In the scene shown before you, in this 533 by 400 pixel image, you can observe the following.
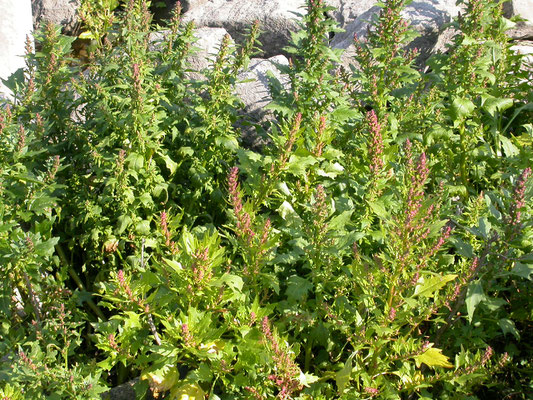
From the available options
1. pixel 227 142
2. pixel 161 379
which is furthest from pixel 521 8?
pixel 161 379

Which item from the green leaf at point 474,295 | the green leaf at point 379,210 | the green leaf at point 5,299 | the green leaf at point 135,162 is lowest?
the green leaf at point 5,299

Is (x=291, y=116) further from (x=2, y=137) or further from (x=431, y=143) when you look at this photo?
(x=2, y=137)

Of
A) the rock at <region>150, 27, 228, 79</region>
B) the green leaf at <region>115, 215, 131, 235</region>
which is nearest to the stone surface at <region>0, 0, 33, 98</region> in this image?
the rock at <region>150, 27, 228, 79</region>

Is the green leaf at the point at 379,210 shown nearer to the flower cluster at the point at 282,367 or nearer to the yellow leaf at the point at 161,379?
the flower cluster at the point at 282,367

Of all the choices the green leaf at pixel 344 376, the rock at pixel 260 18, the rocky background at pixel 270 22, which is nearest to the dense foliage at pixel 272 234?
the green leaf at pixel 344 376

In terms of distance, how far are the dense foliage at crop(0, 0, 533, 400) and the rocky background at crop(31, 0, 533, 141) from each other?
2.77 ft

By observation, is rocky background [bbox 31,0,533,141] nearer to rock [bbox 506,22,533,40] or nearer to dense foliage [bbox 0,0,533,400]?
rock [bbox 506,22,533,40]

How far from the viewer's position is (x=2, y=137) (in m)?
2.86

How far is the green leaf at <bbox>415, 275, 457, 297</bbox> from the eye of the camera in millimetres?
2433

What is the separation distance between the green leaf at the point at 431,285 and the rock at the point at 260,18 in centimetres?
385

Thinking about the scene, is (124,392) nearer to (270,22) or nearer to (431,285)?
(431,285)

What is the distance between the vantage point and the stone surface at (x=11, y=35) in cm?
458

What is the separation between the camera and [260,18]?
5883mm

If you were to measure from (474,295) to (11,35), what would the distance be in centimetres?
427
